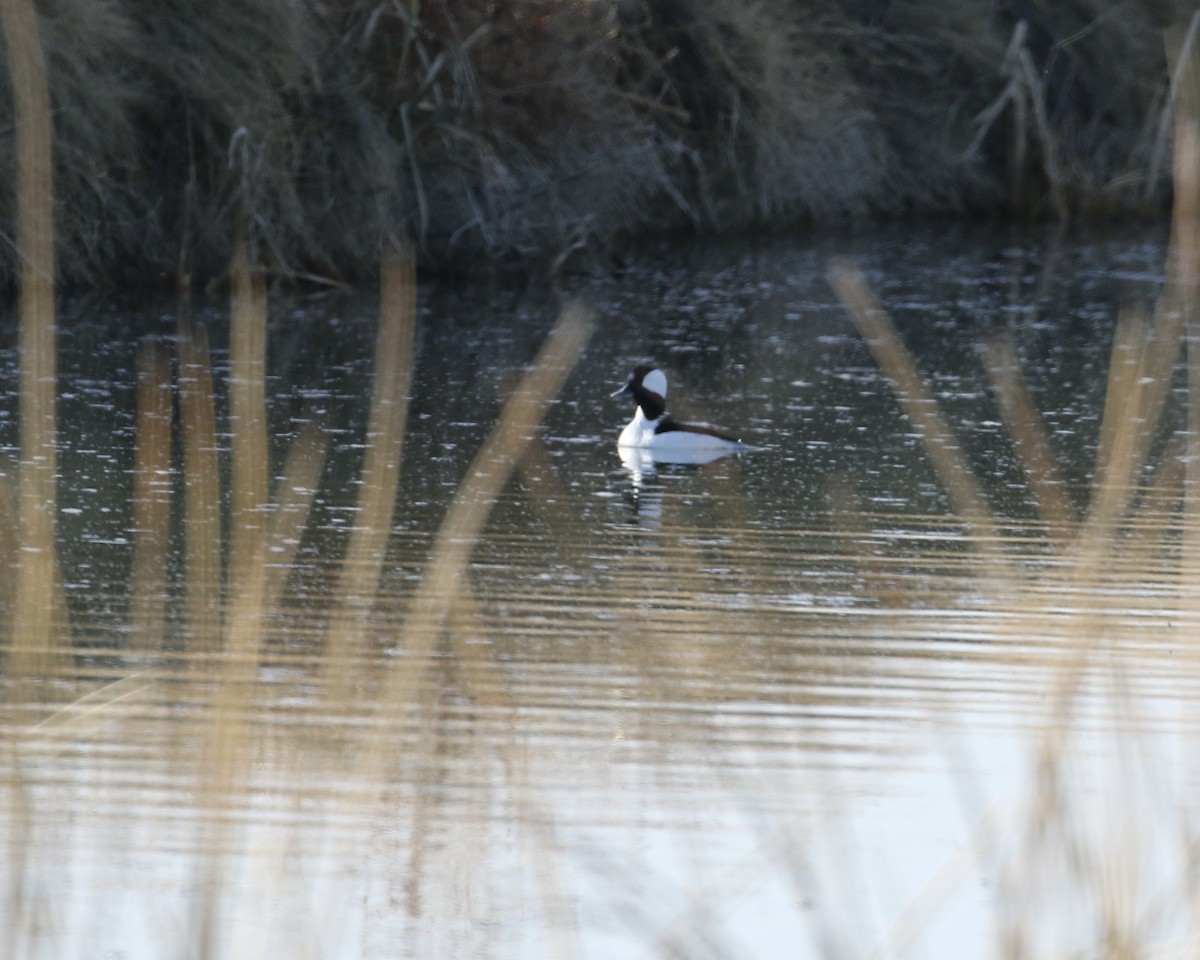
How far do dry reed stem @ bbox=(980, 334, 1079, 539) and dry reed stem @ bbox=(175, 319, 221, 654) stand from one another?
2688mm

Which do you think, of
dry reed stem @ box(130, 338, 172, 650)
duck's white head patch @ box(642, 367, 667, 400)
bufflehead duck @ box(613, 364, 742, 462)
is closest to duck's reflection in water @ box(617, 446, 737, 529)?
bufflehead duck @ box(613, 364, 742, 462)

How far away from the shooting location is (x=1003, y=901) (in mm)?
3266

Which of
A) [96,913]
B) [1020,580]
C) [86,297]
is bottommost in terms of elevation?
[86,297]

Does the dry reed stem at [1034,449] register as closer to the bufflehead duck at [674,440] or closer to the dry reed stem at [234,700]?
the bufflehead duck at [674,440]

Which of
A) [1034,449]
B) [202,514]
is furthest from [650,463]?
[202,514]

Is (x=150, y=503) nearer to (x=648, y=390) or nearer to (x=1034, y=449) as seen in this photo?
(x=648, y=390)

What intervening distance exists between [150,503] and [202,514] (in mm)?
3859

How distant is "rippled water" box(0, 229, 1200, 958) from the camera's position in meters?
3.48

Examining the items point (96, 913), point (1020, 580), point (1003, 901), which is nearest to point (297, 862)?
point (96, 913)

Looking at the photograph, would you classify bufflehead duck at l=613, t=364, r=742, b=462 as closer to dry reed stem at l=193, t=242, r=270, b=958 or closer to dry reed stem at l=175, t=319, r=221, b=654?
dry reed stem at l=175, t=319, r=221, b=654

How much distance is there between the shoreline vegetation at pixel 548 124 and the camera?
50.8ft

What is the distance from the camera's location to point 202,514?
4.73 m

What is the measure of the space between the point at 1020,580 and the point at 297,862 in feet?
14.7

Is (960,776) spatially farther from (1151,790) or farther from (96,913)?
(96,913)
